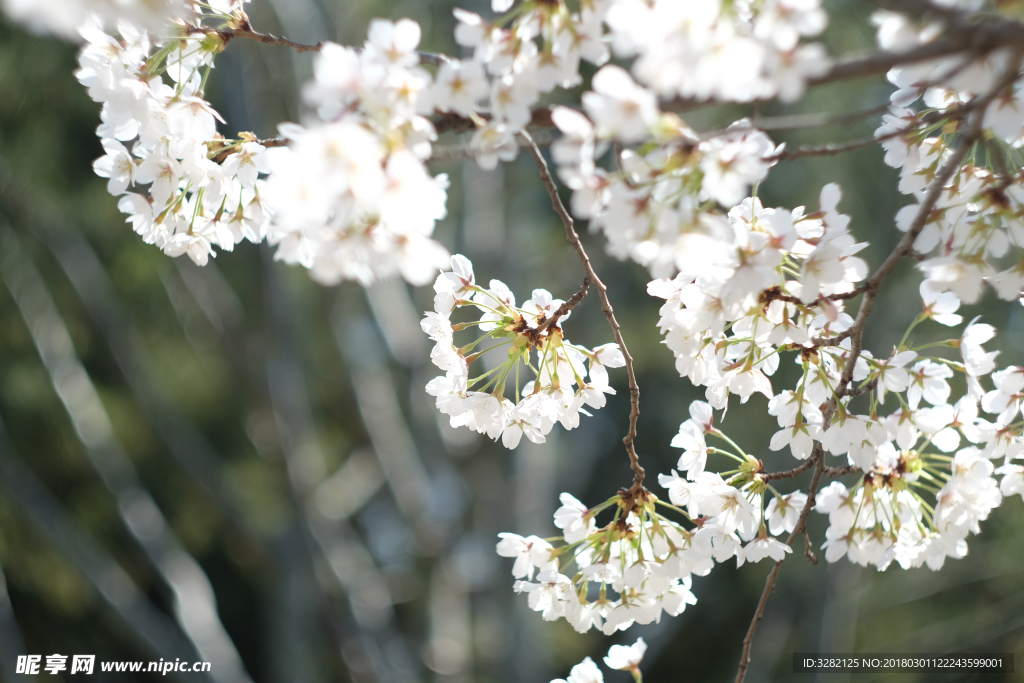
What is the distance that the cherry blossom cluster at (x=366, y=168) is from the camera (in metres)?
0.38

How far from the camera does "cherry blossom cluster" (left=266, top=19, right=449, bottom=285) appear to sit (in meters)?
0.38

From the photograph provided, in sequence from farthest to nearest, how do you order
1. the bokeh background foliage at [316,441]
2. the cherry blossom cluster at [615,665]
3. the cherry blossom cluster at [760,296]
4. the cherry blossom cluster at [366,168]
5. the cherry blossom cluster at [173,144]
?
the bokeh background foliage at [316,441] → the cherry blossom cluster at [615,665] → the cherry blossom cluster at [173,144] → the cherry blossom cluster at [760,296] → the cherry blossom cluster at [366,168]

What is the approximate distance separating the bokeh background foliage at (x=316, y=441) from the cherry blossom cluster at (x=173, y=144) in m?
2.31

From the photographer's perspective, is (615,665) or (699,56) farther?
(615,665)

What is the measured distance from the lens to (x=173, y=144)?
0.66 meters

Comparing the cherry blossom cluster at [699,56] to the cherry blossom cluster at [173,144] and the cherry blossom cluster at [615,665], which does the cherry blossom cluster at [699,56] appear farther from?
the cherry blossom cluster at [615,665]

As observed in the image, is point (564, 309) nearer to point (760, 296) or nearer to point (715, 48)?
point (760, 296)

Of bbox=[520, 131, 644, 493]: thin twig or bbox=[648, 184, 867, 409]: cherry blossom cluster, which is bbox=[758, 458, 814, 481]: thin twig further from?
bbox=[520, 131, 644, 493]: thin twig

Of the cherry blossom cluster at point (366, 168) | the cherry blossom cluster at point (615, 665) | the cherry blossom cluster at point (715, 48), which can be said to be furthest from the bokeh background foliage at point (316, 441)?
the cherry blossom cluster at point (715, 48)

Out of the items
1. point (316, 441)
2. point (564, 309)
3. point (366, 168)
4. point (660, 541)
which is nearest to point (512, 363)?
point (564, 309)

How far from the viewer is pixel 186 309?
→ 384 centimetres

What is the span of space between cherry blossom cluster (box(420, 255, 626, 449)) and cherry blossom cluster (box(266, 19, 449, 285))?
0.27 m

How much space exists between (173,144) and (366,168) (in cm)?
38

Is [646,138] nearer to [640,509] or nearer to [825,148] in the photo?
[825,148]
